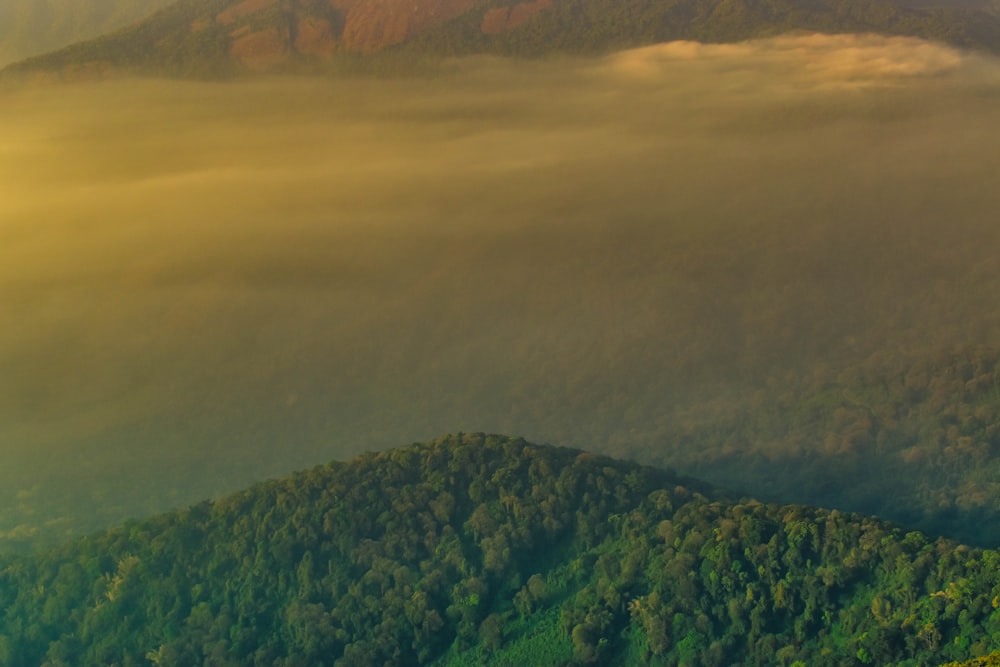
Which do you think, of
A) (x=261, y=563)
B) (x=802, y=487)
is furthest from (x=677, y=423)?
(x=261, y=563)

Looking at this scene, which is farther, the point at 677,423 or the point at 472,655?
the point at 677,423

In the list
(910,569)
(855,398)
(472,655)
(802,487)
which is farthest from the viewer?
(855,398)

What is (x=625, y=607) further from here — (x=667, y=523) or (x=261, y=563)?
(x=261, y=563)

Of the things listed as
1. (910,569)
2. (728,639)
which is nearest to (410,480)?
(728,639)

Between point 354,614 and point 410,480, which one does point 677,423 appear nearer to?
point 410,480

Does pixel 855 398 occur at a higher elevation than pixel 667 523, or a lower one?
lower

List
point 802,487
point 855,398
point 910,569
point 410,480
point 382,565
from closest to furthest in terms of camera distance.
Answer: point 910,569, point 382,565, point 410,480, point 802,487, point 855,398
